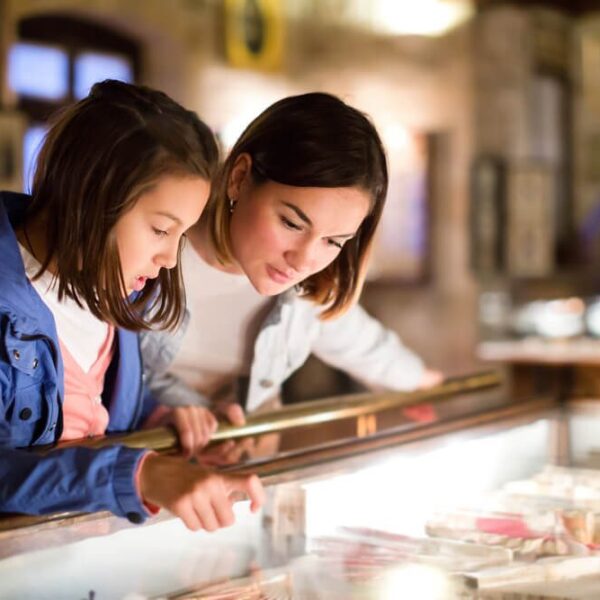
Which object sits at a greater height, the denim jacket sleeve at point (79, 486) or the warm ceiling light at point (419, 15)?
the warm ceiling light at point (419, 15)

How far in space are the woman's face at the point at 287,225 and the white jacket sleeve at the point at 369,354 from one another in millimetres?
562

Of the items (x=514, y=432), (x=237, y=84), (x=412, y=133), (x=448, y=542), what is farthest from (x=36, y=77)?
(x=448, y=542)

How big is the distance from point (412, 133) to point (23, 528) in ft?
23.5

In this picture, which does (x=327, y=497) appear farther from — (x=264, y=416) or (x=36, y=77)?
(x=36, y=77)

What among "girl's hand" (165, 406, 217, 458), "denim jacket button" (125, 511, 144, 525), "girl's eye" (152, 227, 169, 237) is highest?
"girl's eye" (152, 227, 169, 237)

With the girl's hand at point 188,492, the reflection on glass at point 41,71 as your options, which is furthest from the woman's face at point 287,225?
the reflection on glass at point 41,71

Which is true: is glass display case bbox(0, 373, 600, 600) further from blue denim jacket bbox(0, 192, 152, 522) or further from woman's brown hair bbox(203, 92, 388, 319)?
woman's brown hair bbox(203, 92, 388, 319)

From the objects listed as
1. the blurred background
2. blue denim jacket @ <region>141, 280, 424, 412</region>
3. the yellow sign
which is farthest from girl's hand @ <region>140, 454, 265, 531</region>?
the yellow sign

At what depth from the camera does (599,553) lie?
Result: 4.21ft

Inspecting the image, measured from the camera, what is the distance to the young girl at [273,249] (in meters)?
1.29

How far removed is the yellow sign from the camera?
658 centimetres

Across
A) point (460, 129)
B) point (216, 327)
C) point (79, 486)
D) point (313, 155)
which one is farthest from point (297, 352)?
point (460, 129)

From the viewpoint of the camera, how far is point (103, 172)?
1.11m

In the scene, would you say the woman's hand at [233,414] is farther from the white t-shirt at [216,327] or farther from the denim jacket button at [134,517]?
the denim jacket button at [134,517]
